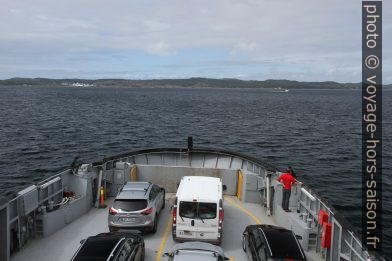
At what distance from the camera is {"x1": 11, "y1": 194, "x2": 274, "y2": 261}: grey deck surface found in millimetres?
11266

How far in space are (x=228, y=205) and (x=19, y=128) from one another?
51.5 m

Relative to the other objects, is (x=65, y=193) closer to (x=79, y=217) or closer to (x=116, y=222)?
(x=79, y=217)

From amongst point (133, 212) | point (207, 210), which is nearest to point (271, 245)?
point (207, 210)

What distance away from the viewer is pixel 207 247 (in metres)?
9.69

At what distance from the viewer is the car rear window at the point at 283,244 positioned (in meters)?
9.45

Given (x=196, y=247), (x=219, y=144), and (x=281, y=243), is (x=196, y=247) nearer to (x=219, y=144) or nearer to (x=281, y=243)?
(x=281, y=243)

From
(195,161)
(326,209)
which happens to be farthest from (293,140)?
(326,209)

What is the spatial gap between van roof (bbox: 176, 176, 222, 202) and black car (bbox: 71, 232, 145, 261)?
211 centimetres

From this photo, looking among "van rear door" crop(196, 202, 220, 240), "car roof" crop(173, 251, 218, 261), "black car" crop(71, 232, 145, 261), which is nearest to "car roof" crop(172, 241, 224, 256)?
"car roof" crop(173, 251, 218, 261)

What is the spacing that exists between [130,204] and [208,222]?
258 centimetres

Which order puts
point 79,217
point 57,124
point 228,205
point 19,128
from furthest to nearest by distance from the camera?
point 57,124 → point 19,128 → point 228,205 → point 79,217

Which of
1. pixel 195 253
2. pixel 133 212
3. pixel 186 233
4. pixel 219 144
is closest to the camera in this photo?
pixel 195 253

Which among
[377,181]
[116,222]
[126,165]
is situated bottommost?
[377,181]

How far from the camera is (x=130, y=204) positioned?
1223 cm
